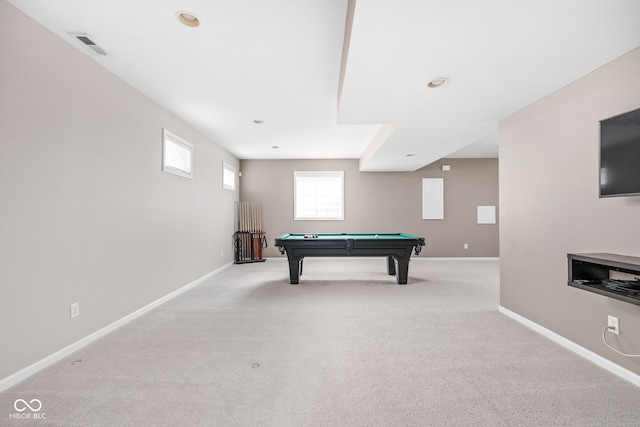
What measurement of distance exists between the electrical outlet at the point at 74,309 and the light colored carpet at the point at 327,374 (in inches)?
12.2

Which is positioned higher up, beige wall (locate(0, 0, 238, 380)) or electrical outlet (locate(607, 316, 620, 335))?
beige wall (locate(0, 0, 238, 380))

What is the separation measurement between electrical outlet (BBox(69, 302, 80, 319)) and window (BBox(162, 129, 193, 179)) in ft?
6.33

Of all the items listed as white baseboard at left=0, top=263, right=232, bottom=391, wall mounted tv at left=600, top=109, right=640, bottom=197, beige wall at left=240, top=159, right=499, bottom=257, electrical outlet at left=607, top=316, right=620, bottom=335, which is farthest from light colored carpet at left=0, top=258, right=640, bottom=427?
beige wall at left=240, top=159, right=499, bottom=257

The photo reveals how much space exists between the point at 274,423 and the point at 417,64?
256 cm

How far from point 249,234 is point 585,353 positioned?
19.8 feet

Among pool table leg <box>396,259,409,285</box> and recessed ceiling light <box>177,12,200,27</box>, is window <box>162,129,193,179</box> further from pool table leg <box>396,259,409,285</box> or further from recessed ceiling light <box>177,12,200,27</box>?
pool table leg <box>396,259,409,285</box>

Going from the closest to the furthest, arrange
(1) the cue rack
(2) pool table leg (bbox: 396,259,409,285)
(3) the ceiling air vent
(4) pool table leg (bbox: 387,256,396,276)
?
(3) the ceiling air vent, (2) pool table leg (bbox: 396,259,409,285), (4) pool table leg (bbox: 387,256,396,276), (1) the cue rack

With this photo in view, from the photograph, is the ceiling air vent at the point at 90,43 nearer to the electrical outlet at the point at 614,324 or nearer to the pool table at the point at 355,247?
the pool table at the point at 355,247

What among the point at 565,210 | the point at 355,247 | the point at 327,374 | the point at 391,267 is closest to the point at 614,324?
the point at 565,210

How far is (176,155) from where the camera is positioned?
13.9 ft

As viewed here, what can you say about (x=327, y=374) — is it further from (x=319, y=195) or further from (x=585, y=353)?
(x=319, y=195)

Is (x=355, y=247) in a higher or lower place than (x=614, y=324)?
higher

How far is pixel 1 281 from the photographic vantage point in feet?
6.13

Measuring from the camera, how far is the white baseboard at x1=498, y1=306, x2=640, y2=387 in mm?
1935
